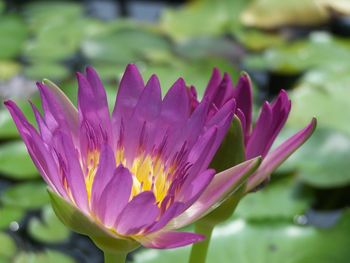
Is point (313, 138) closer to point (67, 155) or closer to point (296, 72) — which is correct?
point (296, 72)

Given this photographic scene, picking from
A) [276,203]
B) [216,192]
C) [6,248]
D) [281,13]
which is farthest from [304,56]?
[216,192]

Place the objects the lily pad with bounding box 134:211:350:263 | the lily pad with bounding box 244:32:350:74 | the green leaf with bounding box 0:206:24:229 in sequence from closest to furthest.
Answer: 1. the lily pad with bounding box 134:211:350:263
2. the green leaf with bounding box 0:206:24:229
3. the lily pad with bounding box 244:32:350:74

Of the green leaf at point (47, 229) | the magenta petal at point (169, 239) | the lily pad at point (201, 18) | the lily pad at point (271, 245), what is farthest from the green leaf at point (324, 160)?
the magenta petal at point (169, 239)

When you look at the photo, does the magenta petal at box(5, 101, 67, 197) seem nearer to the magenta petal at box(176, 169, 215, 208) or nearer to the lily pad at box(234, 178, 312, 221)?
the magenta petal at box(176, 169, 215, 208)

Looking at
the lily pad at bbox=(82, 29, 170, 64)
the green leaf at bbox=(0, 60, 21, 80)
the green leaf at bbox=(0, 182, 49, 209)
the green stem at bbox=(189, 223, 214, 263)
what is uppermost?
the green stem at bbox=(189, 223, 214, 263)

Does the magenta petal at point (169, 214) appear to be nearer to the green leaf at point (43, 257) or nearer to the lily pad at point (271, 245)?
the lily pad at point (271, 245)

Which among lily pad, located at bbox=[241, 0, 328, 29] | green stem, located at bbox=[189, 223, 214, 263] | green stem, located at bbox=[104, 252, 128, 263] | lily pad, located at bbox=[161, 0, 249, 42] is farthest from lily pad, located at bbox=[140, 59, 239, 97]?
green stem, located at bbox=[104, 252, 128, 263]

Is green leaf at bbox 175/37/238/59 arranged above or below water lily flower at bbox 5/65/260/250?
below
